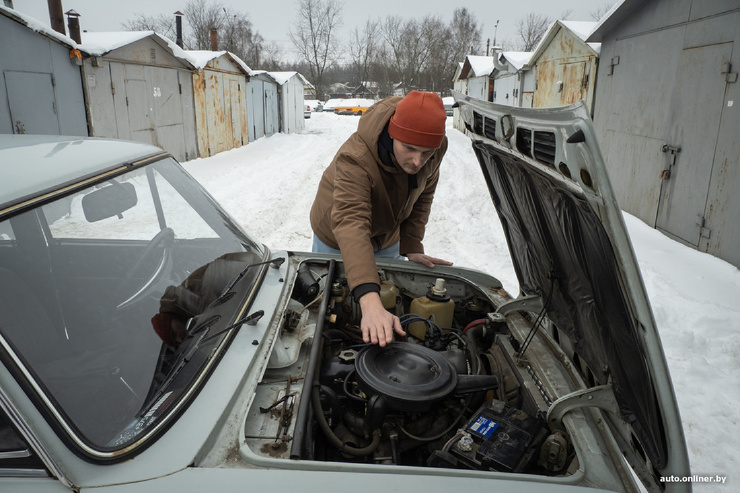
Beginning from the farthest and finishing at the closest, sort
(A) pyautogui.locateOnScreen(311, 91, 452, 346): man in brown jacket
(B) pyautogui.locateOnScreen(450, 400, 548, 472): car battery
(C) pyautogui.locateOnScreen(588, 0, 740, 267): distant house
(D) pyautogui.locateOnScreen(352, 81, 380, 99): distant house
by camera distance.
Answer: (D) pyautogui.locateOnScreen(352, 81, 380, 99): distant house, (C) pyautogui.locateOnScreen(588, 0, 740, 267): distant house, (A) pyautogui.locateOnScreen(311, 91, 452, 346): man in brown jacket, (B) pyautogui.locateOnScreen(450, 400, 548, 472): car battery

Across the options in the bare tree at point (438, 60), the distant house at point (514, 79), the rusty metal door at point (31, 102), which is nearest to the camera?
the rusty metal door at point (31, 102)

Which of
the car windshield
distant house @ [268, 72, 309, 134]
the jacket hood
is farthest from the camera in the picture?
distant house @ [268, 72, 309, 134]

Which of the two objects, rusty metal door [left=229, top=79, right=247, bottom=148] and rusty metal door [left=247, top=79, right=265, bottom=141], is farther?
rusty metal door [left=247, top=79, right=265, bottom=141]

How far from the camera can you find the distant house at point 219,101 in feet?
49.1

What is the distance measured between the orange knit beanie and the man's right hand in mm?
793

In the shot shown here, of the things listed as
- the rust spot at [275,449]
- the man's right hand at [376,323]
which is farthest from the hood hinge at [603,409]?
the rust spot at [275,449]

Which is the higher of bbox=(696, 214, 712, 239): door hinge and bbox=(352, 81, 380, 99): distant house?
bbox=(352, 81, 380, 99): distant house

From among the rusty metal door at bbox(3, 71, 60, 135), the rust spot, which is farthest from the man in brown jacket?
the rusty metal door at bbox(3, 71, 60, 135)

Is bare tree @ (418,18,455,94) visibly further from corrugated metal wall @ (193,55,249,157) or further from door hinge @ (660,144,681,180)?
door hinge @ (660,144,681,180)

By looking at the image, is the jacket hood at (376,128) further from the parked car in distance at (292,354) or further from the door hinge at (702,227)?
the door hinge at (702,227)

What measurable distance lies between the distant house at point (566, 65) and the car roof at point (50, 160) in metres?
10.2

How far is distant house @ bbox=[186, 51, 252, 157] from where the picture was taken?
49.1 feet

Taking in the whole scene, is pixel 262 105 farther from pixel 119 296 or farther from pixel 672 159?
pixel 119 296

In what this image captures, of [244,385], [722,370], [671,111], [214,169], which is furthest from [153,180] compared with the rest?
[214,169]
